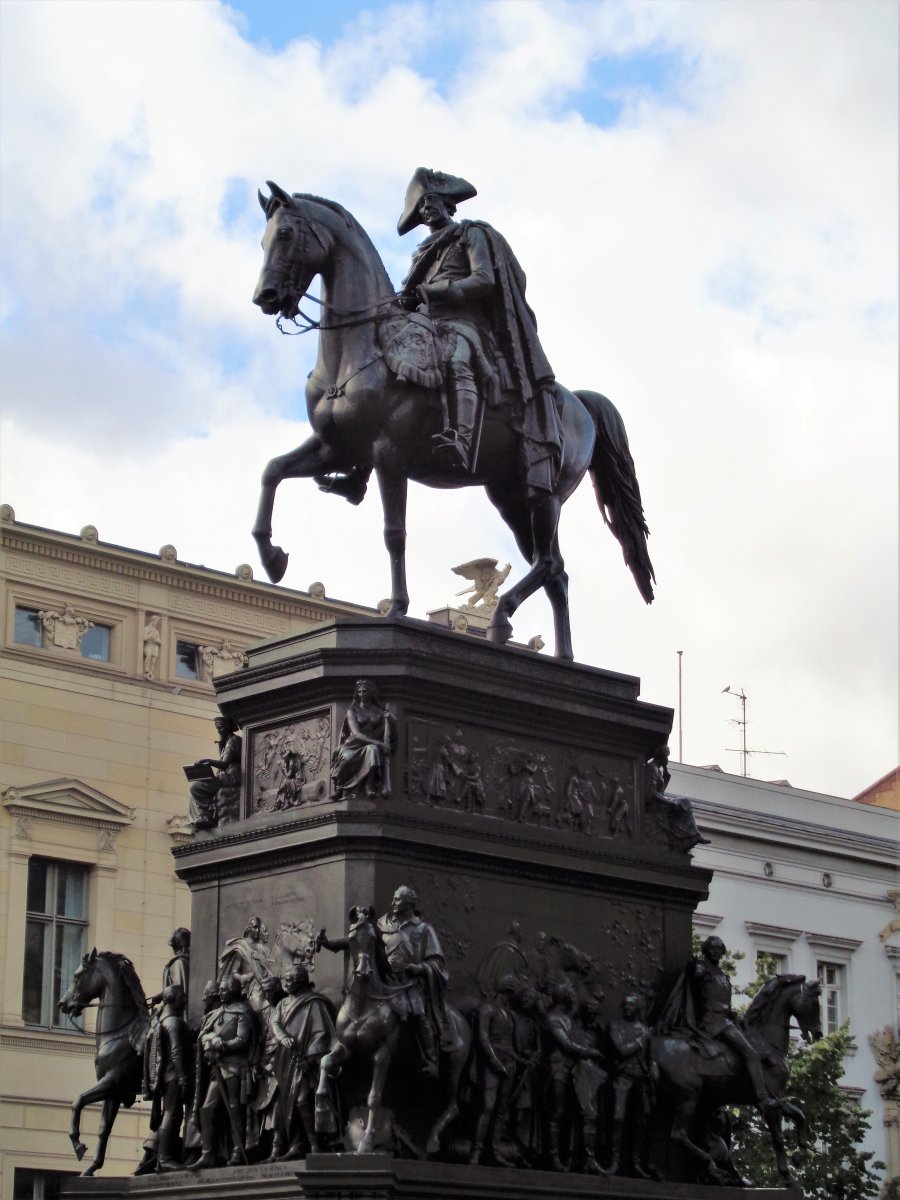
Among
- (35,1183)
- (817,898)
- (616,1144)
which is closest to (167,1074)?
(616,1144)

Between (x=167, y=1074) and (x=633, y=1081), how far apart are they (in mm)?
3382

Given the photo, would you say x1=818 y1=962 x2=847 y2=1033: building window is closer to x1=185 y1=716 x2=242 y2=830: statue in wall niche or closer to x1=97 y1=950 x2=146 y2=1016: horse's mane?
x1=97 y1=950 x2=146 y2=1016: horse's mane

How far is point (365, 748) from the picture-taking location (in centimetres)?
1622

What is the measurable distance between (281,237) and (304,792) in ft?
13.9

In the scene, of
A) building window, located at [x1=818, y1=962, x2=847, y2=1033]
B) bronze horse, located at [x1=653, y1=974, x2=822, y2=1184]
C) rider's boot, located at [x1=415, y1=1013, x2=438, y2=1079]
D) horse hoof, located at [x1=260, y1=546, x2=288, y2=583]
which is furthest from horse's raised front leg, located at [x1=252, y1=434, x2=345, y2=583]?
building window, located at [x1=818, y1=962, x2=847, y2=1033]

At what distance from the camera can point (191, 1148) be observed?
16.3 m

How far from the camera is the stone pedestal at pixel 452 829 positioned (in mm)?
16109

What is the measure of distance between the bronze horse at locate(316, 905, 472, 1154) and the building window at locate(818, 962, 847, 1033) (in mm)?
38626

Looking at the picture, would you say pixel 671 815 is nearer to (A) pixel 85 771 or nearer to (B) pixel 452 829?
(B) pixel 452 829

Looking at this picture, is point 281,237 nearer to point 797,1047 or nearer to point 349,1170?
point 349,1170

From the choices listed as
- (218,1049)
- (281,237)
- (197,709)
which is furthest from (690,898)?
(197,709)

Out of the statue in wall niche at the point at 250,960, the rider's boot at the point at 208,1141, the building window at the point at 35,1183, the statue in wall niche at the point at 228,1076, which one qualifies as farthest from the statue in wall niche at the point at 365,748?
the building window at the point at 35,1183

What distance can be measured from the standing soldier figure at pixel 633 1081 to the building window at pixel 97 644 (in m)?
28.9

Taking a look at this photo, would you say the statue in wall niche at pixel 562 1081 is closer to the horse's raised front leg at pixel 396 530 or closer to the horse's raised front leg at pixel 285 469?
the horse's raised front leg at pixel 396 530
